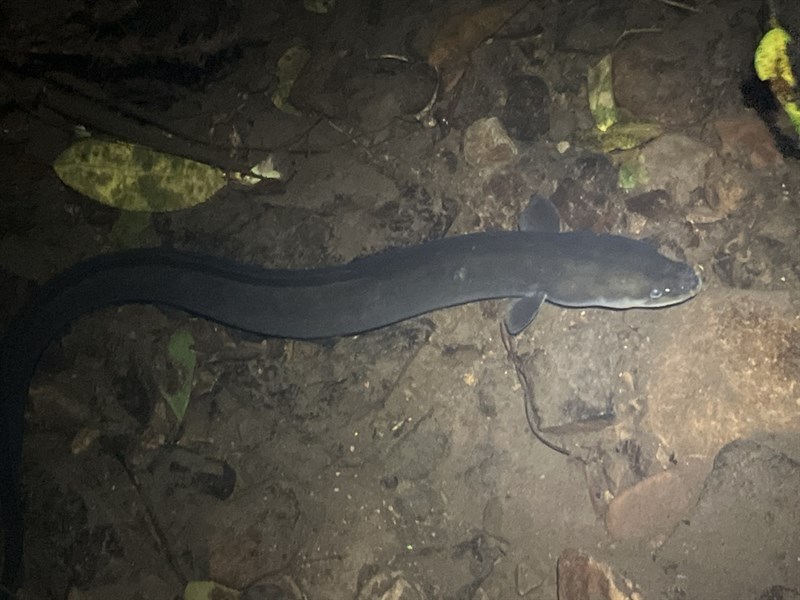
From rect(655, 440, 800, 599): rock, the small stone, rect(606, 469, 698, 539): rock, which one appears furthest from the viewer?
the small stone

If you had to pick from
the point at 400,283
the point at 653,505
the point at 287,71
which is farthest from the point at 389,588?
the point at 287,71

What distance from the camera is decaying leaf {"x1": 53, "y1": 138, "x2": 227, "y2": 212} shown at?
163 inches

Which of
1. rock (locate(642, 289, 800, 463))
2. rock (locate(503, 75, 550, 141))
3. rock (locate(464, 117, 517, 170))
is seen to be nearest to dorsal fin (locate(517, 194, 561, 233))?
rock (locate(464, 117, 517, 170))

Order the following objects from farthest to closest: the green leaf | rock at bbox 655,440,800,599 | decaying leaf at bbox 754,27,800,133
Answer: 1. the green leaf
2. rock at bbox 655,440,800,599
3. decaying leaf at bbox 754,27,800,133

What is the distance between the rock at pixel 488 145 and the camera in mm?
3998

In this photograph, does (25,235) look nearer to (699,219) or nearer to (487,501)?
(487,501)

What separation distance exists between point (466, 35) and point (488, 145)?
0.83 metres

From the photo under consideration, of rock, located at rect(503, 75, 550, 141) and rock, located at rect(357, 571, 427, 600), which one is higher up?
rock, located at rect(503, 75, 550, 141)

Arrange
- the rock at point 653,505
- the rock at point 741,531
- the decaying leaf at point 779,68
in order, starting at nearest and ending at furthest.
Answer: the decaying leaf at point 779,68 → the rock at point 741,531 → the rock at point 653,505

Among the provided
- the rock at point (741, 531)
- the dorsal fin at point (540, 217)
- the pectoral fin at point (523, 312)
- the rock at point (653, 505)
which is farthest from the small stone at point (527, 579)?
the dorsal fin at point (540, 217)

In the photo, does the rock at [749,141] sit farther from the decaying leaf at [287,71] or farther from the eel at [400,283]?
the decaying leaf at [287,71]

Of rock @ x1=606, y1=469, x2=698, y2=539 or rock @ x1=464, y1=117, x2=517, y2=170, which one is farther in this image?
rock @ x1=464, y1=117, x2=517, y2=170

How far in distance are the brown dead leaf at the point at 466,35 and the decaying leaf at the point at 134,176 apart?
67.5 inches

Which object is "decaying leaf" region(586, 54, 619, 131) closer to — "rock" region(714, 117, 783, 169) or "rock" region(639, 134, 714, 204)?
"rock" region(639, 134, 714, 204)
